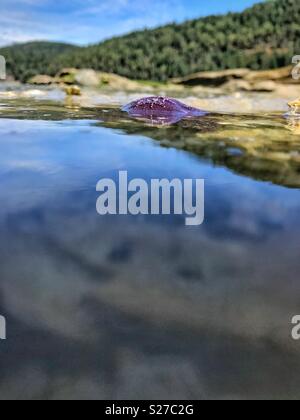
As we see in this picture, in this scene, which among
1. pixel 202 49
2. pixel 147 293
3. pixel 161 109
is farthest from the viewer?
pixel 202 49

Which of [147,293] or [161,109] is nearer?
[147,293]

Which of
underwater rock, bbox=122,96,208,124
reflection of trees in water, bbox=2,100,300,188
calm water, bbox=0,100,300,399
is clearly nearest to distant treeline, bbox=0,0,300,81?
underwater rock, bbox=122,96,208,124

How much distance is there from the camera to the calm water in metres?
1.76

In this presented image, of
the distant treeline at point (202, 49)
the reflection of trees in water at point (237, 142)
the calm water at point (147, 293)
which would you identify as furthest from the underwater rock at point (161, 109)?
the distant treeline at point (202, 49)

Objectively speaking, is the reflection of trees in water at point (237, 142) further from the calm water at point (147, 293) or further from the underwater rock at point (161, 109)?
the underwater rock at point (161, 109)

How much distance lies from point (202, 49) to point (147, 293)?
68.6 metres

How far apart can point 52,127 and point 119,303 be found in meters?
6.39

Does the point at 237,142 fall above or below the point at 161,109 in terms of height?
A: below

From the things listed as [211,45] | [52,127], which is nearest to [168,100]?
[52,127]

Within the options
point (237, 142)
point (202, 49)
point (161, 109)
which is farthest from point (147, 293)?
point (202, 49)

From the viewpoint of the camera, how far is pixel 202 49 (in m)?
66.0

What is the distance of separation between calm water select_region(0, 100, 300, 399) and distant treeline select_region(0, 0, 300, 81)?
45.9m

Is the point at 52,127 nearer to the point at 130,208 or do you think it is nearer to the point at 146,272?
the point at 130,208

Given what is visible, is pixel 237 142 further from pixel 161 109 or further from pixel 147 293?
pixel 161 109
